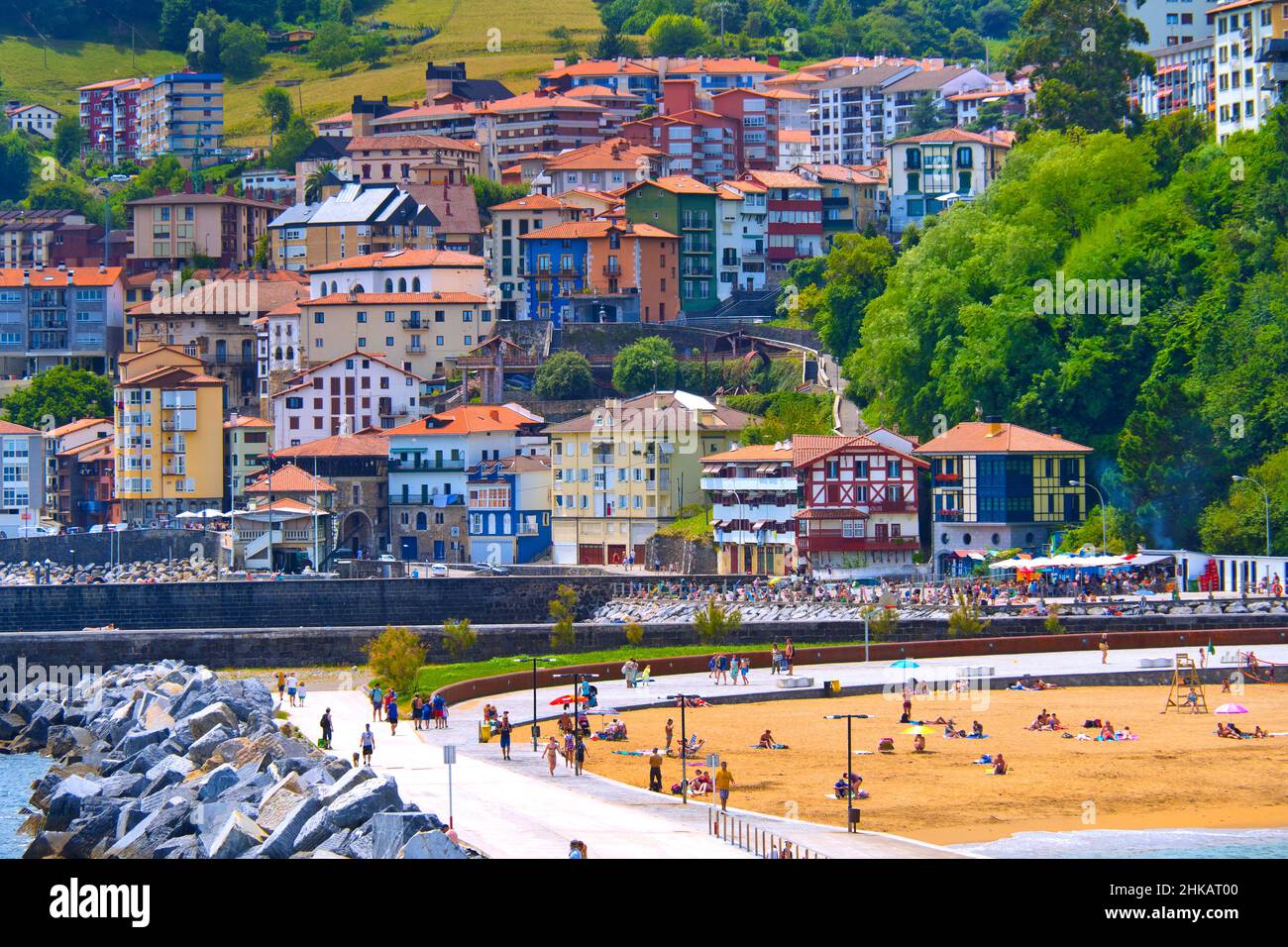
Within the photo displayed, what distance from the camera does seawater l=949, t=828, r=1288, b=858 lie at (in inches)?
1325

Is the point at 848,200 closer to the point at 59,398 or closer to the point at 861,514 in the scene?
the point at 59,398

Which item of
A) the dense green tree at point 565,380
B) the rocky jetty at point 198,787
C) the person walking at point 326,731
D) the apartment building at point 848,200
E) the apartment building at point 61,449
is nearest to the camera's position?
the rocky jetty at point 198,787

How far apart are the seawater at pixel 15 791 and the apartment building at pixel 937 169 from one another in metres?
72.8

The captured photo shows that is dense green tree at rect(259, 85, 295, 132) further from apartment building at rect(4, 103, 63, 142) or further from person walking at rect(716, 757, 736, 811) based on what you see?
person walking at rect(716, 757, 736, 811)

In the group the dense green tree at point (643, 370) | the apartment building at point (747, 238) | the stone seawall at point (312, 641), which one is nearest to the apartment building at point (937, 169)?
the apartment building at point (747, 238)

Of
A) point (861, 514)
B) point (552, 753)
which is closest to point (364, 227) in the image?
point (861, 514)

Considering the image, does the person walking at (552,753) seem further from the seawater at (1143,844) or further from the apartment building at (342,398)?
the apartment building at (342,398)

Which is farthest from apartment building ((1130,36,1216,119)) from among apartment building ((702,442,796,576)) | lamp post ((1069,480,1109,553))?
apartment building ((702,442,796,576))

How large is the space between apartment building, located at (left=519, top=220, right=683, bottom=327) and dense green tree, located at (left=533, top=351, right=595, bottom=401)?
8.62m

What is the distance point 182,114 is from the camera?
178125 millimetres

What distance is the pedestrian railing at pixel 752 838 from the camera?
31344mm

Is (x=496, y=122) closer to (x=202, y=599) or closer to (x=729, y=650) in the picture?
(x=202, y=599)

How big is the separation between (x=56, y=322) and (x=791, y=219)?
41.0 meters

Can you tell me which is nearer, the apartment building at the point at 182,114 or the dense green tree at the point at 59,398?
the dense green tree at the point at 59,398
